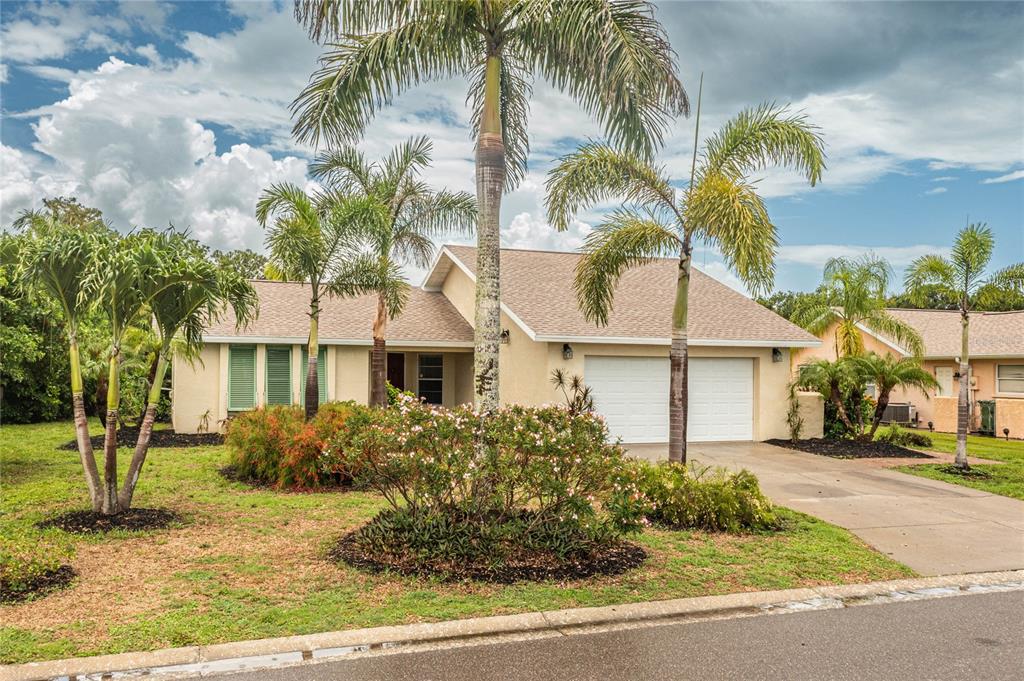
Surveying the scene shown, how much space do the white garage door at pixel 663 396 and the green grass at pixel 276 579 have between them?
701 centimetres

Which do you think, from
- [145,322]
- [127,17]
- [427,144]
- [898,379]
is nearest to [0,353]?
[145,322]

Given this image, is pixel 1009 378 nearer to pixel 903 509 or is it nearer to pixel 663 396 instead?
pixel 663 396

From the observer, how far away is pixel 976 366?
74.8 feet

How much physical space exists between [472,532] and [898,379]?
12.9 metres

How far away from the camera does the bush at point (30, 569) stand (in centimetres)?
609

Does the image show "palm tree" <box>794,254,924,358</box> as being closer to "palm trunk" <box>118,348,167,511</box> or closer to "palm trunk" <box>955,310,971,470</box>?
"palm trunk" <box>955,310,971,470</box>

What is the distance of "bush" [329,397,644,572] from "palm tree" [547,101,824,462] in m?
3.71

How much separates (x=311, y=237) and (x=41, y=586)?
8.49 metres

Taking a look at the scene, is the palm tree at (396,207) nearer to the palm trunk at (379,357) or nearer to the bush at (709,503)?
the palm trunk at (379,357)

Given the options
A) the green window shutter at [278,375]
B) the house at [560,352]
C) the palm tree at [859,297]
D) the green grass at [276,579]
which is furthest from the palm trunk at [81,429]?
the palm tree at [859,297]

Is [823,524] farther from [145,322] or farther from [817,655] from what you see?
[145,322]

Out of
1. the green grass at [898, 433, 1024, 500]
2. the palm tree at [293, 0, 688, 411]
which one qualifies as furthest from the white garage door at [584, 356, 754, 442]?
the palm tree at [293, 0, 688, 411]

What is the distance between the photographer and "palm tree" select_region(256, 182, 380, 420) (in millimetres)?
13617

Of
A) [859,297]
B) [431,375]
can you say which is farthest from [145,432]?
[859,297]
